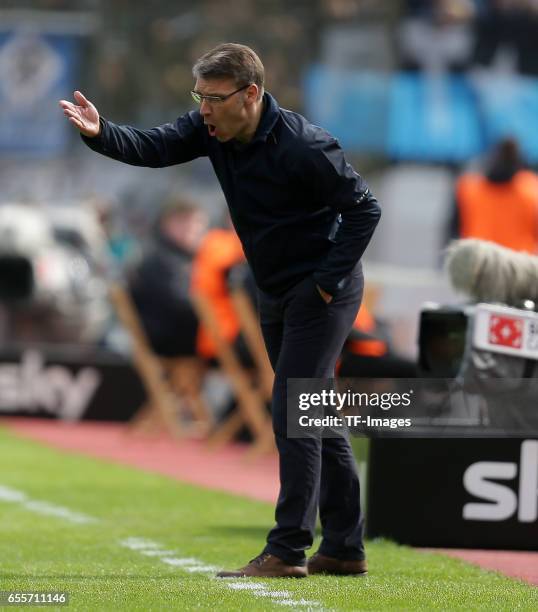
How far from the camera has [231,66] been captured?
20.0ft

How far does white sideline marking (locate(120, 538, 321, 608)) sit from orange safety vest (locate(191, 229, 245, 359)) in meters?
6.22

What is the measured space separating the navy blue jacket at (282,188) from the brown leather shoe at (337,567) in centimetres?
105

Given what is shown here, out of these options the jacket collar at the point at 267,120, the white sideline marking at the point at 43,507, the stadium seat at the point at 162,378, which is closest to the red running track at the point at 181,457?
the stadium seat at the point at 162,378

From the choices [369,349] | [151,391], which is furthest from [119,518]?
[151,391]

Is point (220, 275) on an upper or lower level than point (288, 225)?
lower

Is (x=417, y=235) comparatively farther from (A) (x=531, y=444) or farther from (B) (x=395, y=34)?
(A) (x=531, y=444)

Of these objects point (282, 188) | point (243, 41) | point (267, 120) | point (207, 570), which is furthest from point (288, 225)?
point (243, 41)

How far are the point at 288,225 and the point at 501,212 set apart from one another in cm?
762

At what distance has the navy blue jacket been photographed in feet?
20.4

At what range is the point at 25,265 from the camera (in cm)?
1894

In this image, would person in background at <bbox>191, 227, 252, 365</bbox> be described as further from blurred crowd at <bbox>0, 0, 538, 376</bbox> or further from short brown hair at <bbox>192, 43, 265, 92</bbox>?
blurred crowd at <bbox>0, 0, 538, 376</bbox>
